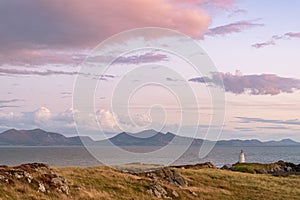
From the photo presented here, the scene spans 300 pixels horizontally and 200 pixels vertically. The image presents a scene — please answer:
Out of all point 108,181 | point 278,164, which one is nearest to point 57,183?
point 108,181

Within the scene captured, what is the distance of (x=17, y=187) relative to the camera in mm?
33406

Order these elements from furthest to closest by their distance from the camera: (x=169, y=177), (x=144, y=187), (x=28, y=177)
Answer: (x=169, y=177) < (x=144, y=187) < (x=28, y=177)

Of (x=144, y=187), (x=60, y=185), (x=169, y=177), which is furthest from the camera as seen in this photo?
(x=169, y=177)

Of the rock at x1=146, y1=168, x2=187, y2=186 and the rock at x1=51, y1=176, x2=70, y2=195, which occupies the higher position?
the rock at x1=51, y1=176, x2=70, y2=195

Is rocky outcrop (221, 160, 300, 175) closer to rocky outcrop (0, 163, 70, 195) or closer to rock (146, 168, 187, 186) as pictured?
rock (146, 168, 187, 186)

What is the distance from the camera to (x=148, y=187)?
4409cm

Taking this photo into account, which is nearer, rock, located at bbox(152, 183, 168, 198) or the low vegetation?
the low vegetation

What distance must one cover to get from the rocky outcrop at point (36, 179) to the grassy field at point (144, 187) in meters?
0.77

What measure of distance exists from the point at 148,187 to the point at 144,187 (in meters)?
0.43

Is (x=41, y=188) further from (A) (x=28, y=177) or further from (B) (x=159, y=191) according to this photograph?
(B) (x=159, y=191)

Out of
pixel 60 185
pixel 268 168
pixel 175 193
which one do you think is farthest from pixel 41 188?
pixel 268 168

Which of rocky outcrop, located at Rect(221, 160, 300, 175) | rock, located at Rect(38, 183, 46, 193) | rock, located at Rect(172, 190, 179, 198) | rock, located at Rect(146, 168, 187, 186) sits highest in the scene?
rock, located at Rect(38, 183, 46, 193)

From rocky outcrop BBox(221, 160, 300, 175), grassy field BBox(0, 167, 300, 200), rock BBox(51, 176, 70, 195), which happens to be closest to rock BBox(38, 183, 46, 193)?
grassy field BBox(0, 167, 300, 200)

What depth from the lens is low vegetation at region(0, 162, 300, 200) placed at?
34562 mm
